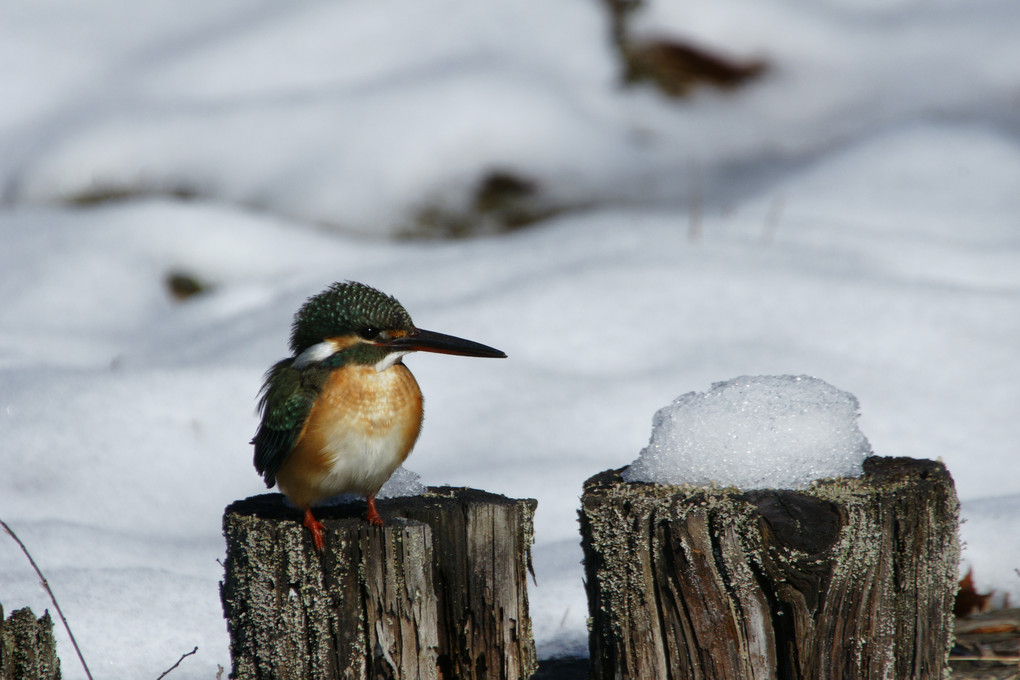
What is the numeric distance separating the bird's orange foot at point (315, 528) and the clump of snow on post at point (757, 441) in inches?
30.7

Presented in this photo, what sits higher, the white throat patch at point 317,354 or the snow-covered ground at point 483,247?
the snow-covered ground at point 483,247

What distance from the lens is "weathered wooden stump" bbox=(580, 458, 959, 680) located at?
7.32 feet

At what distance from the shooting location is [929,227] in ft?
23.9

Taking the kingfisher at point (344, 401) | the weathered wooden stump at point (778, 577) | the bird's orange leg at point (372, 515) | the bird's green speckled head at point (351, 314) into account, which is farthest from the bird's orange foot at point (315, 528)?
the weathered wooden stump at point (778, 577)

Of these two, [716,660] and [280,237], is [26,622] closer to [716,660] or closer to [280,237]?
[716,660]

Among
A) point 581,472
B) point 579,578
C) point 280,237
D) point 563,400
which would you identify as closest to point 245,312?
point 280,237

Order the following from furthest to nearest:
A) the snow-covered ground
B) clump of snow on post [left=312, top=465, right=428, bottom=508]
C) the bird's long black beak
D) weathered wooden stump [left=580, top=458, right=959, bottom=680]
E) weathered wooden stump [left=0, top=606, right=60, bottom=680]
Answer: the snow-covered ground < clump of snow on post [left=312, top=465, right=428, bottom=508] < the bird's long black beak < weathered wooden stump [left=0, top=606, right=60, bottom=680] < weathered wooden stump [left=580, top=458, right=959, bottom=680]

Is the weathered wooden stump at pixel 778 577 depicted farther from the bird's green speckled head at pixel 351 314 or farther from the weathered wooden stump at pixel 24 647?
the weathered wooden stump at pixel 24 647

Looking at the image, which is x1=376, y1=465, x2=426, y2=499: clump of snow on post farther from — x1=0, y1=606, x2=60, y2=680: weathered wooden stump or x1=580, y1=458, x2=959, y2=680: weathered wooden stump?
x1=0, y1=606, x2=60, y2=680: weathered wooden stump

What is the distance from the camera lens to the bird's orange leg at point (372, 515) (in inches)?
96.2

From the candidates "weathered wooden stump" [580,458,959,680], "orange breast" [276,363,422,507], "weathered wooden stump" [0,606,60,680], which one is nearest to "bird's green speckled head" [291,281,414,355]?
"orange breast" [276,363,422,507]

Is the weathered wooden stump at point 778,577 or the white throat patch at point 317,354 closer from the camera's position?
the weathered wooden stump at point 778,577

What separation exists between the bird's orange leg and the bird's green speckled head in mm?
421

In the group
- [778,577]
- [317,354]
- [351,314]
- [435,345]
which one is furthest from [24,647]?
[778,577]
